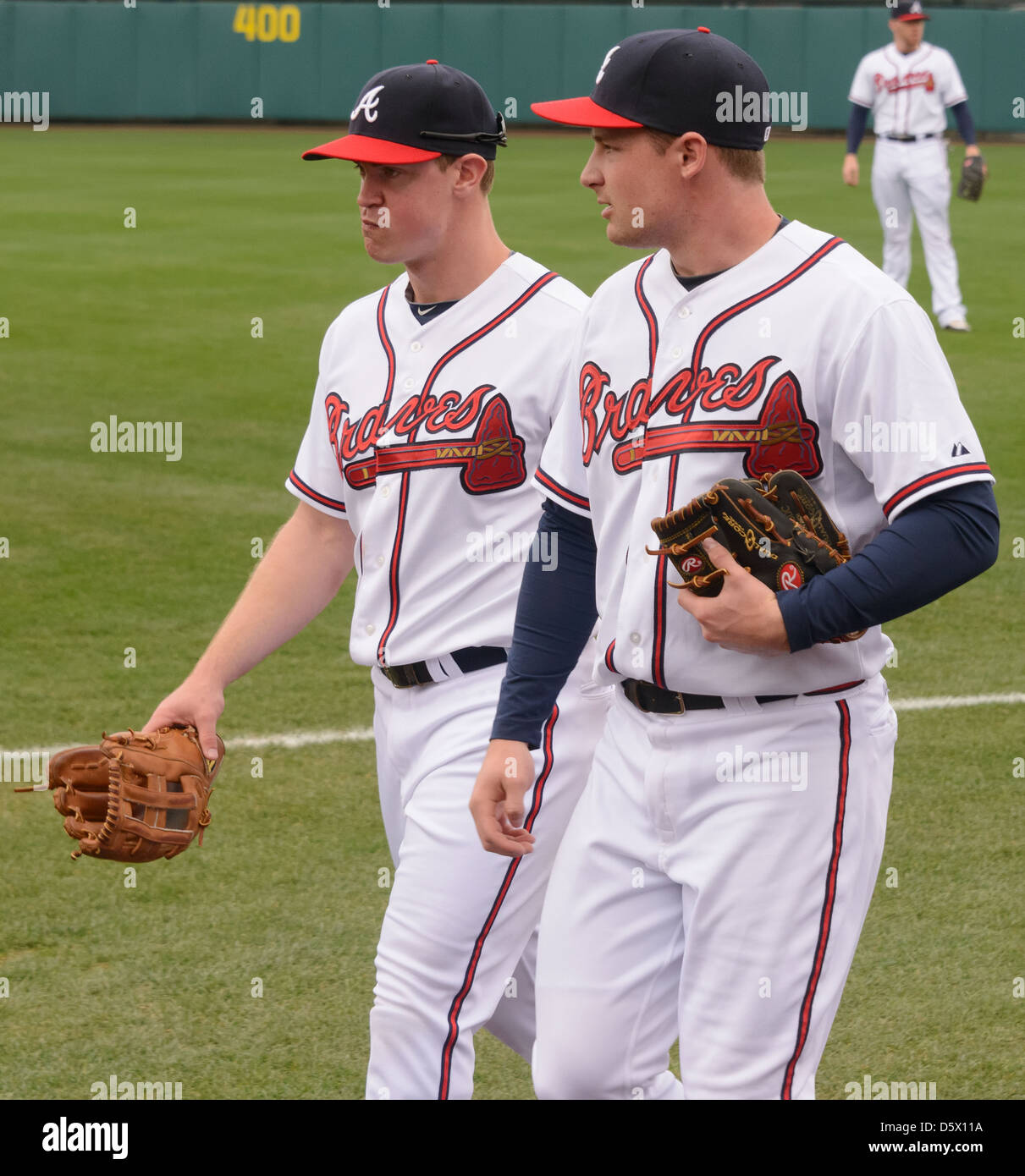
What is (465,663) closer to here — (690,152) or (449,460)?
(449,460)

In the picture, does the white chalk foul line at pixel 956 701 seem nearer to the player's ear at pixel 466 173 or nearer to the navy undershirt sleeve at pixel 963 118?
the player's ear at pixel 466 173

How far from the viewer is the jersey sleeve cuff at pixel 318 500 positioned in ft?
13.8

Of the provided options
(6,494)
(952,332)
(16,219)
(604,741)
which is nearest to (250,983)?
(604,741)

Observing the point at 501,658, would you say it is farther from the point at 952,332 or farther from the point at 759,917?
the point at 952,332

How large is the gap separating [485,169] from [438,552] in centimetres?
86

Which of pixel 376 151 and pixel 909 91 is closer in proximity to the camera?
pixel 376 151

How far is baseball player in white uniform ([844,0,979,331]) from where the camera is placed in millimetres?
15453

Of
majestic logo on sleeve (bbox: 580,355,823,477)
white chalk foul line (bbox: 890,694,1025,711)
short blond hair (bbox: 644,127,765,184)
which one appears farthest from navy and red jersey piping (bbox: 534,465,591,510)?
white chalk foul line (bbox: 890,694,1025,711)

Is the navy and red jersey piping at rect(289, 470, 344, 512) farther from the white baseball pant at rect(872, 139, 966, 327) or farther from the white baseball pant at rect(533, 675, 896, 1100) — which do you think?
the white baseball pant at rect(872, 139, 966, 327)

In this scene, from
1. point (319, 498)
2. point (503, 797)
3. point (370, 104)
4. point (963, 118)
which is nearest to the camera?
point (503, 797)

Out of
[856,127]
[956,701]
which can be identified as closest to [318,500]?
[956,701]

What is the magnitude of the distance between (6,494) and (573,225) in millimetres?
12935

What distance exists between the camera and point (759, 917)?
310 centimetres

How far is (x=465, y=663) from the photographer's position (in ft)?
12.7
